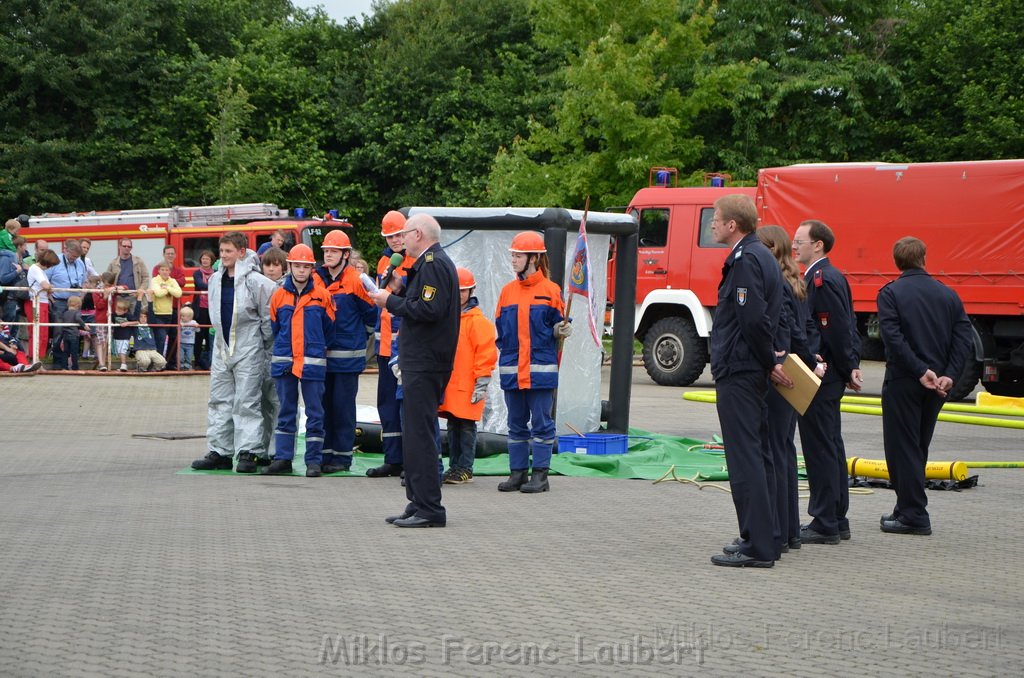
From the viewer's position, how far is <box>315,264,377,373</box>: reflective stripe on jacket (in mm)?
11188

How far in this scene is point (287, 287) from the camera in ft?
36.6

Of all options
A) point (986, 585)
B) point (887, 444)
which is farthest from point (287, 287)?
point (986, 585)

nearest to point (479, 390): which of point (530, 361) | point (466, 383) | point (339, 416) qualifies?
point (466, 383)

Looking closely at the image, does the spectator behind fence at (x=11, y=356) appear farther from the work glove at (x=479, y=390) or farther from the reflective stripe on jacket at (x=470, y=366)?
the work glove at (x=479, y=390)

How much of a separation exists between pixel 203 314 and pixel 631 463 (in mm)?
11982

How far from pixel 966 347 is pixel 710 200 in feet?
41.0

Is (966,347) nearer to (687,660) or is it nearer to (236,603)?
(687,660)

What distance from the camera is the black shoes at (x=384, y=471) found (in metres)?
11.3

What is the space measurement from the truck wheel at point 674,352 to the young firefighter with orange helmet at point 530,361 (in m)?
10.9

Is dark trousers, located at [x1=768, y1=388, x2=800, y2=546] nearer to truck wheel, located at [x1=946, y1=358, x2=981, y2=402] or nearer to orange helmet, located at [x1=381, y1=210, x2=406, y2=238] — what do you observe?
orange helmet, located at [x1=381, y1=210, x2=406, y2=238]

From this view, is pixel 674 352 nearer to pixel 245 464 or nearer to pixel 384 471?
pixel 384 471

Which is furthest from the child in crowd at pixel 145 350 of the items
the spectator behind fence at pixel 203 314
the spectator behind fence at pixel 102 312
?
the spectator behind fence at pixel 203 314

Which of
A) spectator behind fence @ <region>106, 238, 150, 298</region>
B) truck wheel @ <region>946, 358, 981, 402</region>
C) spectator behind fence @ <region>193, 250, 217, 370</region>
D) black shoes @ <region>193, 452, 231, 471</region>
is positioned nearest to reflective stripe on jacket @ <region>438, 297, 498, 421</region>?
black shoes @ <region>193, 452, 231, 471</region>

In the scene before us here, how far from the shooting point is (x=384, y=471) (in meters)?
11.4
